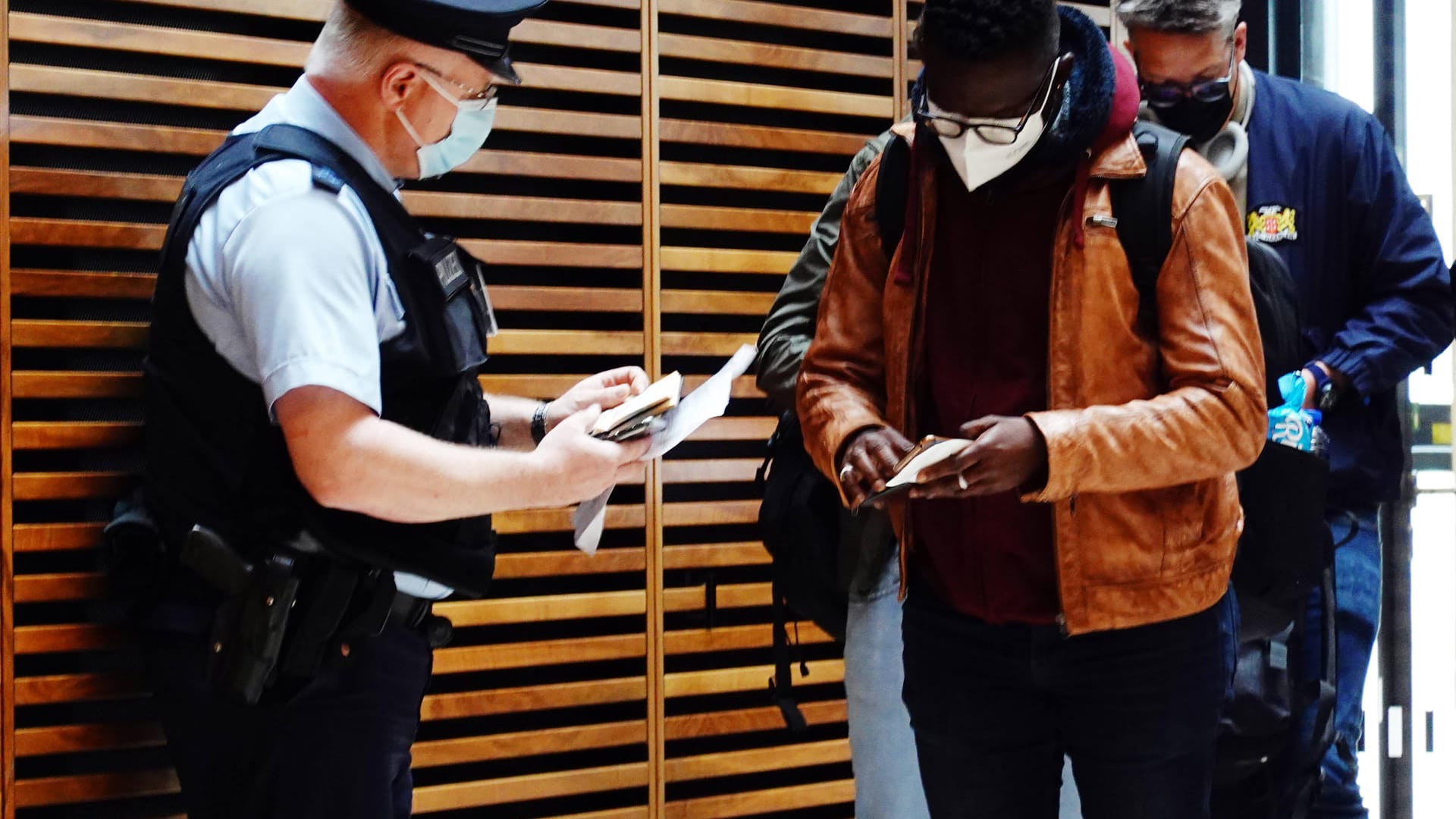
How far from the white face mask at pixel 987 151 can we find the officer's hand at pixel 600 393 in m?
0.59

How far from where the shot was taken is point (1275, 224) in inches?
102

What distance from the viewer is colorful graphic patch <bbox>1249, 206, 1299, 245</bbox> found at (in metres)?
2.58

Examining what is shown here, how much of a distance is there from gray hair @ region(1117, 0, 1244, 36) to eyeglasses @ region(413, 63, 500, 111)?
128 cm

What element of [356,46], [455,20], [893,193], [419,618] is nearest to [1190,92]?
[893,193]

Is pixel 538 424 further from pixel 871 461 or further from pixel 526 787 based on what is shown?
pixel 526 787

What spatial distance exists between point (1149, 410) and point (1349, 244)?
1279 millimetres

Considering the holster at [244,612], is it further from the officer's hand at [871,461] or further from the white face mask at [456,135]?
the officer's hand at [871,461]

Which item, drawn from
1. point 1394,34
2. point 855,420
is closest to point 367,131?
point 855,420

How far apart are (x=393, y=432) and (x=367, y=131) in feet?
1.53

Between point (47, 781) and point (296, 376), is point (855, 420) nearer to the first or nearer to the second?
point (296, 376)

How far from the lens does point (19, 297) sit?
2703mm

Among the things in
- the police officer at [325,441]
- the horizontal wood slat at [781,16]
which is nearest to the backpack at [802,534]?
the police officer at [325,441]

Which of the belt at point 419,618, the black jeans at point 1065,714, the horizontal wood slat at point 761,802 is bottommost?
the horizontal wood slat at point 761,802

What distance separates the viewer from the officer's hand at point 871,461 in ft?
5.59
